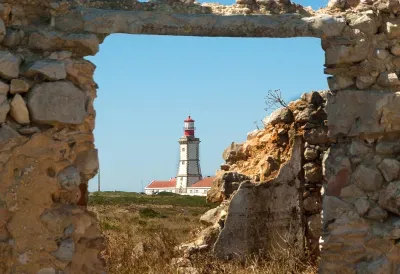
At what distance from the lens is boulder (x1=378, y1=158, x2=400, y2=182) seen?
5312 mm

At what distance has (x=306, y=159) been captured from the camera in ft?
30.8

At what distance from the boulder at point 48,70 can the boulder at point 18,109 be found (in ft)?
0.67

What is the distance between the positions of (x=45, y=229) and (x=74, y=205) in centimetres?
29

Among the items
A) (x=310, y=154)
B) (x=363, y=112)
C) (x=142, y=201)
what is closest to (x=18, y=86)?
(x=363, y=112)

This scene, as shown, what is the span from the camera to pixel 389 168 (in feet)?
17.5

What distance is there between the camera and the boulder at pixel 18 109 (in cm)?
476

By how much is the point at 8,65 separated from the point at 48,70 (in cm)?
28

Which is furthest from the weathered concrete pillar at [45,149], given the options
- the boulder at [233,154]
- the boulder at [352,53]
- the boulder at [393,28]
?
the boulder at [233,154]

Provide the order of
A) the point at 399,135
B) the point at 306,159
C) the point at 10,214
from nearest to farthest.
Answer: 1. the point at 10,214
2. the point at 399,135
3. the point at 306,159

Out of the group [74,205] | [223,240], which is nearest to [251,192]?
[223,240]

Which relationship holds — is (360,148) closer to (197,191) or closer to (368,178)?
(368,178)

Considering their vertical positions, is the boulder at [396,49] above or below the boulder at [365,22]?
below

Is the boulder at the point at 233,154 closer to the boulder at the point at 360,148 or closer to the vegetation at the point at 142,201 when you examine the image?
the boulder at the point at 360,148

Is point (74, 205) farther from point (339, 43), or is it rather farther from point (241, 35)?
point (339, 43)
